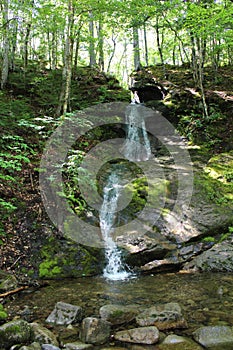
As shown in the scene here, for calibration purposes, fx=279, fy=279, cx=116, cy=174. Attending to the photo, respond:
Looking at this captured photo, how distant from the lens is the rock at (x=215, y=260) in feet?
21.5

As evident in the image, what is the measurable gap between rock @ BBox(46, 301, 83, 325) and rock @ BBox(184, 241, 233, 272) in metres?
3.39

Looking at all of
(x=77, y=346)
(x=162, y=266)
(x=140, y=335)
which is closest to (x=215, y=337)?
(x=140, y=335)

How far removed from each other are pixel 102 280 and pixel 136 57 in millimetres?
16667

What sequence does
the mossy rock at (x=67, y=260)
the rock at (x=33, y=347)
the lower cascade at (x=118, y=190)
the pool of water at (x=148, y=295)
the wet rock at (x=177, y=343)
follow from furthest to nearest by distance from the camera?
the lower cascade at (x=118, y=190)
the mossy rock at (x=67, y=260)
the pool of water at (x=148, y=295)
the wet rock at (x=177, y=343)
the rock at (x=33, y=347)

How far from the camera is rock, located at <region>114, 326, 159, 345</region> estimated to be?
11.8 ft

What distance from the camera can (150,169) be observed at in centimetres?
1039

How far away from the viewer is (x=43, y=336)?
360 centimetres

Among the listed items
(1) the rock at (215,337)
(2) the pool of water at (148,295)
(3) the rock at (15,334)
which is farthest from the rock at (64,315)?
(1) the rock at (215,337)

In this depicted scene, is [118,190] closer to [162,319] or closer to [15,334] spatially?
[162,319]

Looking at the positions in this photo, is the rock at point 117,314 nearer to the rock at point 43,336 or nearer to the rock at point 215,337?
the rock at point 43,336

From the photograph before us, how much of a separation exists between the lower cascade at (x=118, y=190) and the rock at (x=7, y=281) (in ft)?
7.05

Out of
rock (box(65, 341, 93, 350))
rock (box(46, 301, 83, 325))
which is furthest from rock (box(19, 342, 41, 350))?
rock (box(46, 301, 83, 325))

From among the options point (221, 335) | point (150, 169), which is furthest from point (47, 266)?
point (150, 169)

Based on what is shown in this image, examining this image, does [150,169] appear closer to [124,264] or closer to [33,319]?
[124,264]
